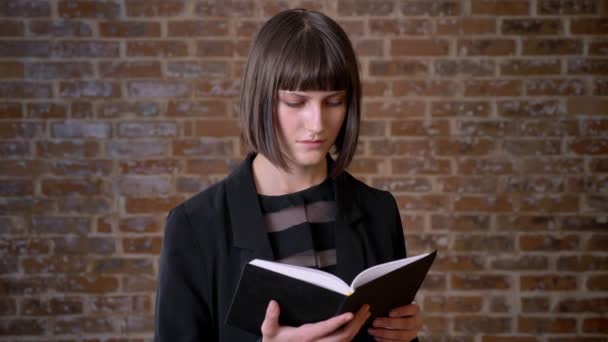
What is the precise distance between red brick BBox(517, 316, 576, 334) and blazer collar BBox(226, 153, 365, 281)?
5.80 feet

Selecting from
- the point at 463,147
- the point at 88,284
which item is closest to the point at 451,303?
the point at 463,147

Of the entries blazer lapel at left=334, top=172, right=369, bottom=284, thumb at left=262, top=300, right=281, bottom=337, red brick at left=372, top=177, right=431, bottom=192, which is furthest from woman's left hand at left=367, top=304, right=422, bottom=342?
red brick at left=372, top=177, right=431, bottom=192

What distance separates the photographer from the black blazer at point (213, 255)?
1175mm

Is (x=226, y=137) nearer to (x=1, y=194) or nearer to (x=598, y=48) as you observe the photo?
(x=1, y=194)

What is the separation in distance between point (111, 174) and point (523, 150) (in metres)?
1.88

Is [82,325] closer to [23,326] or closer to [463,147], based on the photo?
[23,326]

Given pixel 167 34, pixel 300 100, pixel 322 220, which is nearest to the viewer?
pixel 300 100

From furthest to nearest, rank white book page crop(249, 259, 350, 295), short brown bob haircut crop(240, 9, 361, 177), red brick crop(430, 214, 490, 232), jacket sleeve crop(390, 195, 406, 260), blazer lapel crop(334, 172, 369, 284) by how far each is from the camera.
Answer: red brick crop(430, 214, 490, 232) < jacket sleeve crop(390, 195, 406, 260) < blazer lapel crop(334, 172, 369, 284) < short brown bob haircut crop(240, 9, 361, 177) < white book page crop(249, 259, 350, 295)

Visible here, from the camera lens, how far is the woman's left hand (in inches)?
47.0

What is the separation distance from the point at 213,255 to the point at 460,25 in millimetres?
1877

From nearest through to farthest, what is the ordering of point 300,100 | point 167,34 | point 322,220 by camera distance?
point 300,100 → point 322,220 → point 167,34

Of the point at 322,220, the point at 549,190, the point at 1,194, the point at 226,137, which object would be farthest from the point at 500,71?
the point at 1,194

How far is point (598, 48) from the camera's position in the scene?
2.64 m

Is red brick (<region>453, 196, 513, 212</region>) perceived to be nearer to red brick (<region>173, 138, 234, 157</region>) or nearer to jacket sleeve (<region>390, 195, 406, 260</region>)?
red brick (<region>173, 138, 234, 157</region>)
